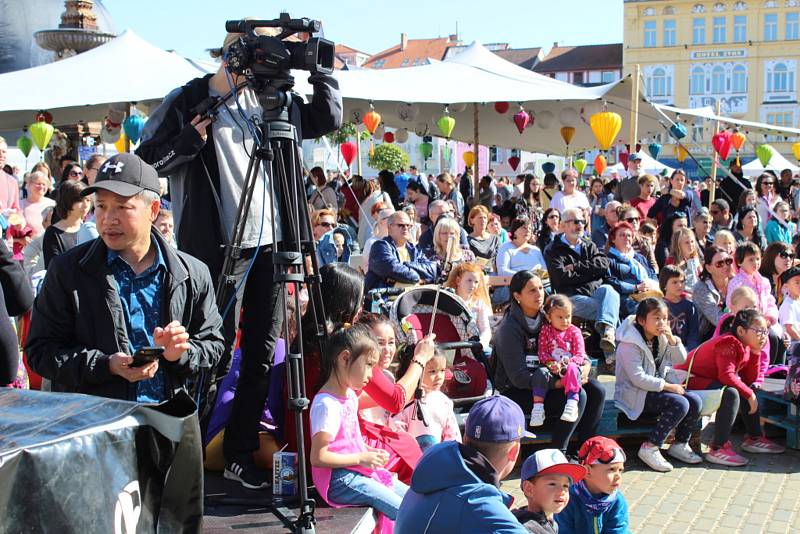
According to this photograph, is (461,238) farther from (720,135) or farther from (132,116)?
(720,135)

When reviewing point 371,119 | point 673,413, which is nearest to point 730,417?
point 673,413

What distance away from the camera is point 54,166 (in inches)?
696

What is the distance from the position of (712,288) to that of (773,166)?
25.9 m

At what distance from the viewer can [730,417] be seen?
6441mm

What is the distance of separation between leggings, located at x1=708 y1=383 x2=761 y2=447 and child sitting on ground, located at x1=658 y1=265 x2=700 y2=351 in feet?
3.73

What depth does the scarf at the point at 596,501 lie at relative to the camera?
413 centimetres

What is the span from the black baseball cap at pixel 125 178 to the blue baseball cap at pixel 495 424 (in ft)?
4.55

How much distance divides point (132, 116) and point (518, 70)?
6.84 m

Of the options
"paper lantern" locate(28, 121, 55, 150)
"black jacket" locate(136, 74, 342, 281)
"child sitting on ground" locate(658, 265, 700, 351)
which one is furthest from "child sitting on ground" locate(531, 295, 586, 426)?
"paper lantern" locate(28, 121, 55, 150)

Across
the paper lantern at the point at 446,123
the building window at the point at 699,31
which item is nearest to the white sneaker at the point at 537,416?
the paper lantern at the point at 446,123

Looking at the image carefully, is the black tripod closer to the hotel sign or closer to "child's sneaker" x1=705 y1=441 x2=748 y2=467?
"child's sneaker" x1=705 y1=441 x2=748 y2=467

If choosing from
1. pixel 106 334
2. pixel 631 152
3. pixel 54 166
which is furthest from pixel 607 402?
pixel 54 166

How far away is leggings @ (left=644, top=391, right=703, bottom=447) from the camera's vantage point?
20.4 ft

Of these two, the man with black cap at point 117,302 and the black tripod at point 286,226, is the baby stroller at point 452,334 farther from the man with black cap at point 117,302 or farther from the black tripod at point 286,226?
the man with black cap at point 117,302
